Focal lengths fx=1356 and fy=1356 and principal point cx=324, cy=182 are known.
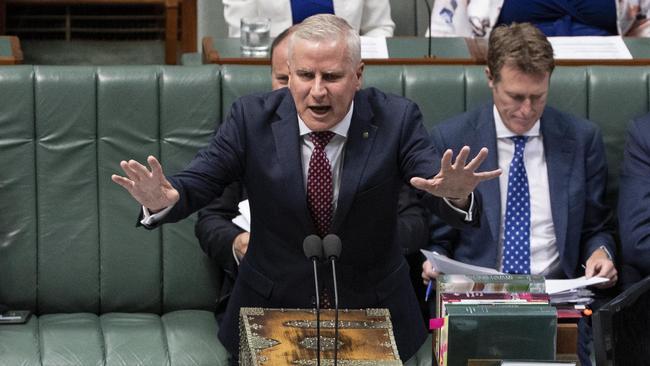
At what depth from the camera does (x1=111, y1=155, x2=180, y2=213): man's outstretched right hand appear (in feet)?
9.04

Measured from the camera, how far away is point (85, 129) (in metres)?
3.96

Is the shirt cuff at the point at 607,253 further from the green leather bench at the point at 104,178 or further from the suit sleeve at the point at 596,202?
the green leather bench at the point at 104,178

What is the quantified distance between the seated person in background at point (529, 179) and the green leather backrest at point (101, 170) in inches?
10.3

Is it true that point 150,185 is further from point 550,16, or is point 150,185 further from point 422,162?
point 550,16

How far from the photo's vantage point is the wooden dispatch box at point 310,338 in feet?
8.24

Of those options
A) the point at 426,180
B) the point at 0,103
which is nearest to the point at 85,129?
the point at 0,103

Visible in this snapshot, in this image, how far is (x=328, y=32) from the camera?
117 inches

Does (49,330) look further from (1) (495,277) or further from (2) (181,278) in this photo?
(1) (495,277)

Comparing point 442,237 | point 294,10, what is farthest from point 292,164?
point 294,10

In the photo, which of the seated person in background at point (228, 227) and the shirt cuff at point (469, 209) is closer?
the shirt cuff at point (469, 209)

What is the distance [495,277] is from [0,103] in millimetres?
1803

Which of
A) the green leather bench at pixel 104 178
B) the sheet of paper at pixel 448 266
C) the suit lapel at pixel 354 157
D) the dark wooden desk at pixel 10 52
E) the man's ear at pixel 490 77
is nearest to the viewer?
the suit lapel at pixel 354 157

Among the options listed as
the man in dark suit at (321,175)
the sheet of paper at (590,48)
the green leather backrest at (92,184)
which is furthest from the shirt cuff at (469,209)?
the sheet of paper at (590,48)

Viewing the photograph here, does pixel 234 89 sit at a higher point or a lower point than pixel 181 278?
higher
